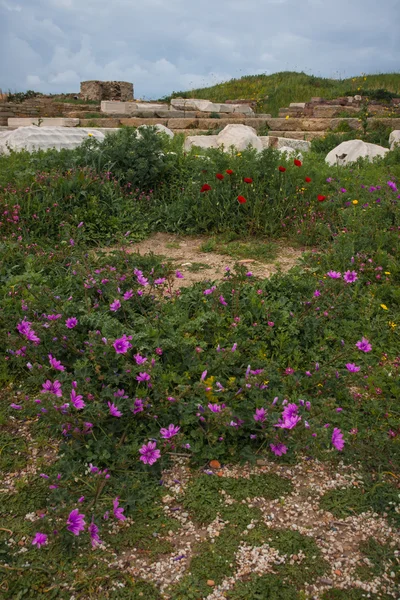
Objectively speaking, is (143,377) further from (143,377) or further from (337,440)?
(337,440)

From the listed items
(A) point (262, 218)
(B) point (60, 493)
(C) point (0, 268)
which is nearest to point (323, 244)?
(A) point (262, 218)

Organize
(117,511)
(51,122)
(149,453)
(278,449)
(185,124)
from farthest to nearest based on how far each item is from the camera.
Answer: (185,124), (51,122), (278,449), (149,453), (117,511)

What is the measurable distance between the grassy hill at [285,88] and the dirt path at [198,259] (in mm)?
17467

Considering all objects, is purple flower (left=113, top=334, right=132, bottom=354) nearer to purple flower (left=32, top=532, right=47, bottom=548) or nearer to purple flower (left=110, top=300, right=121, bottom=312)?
purple flower (left=110, top=300, right=121, bottom=312)

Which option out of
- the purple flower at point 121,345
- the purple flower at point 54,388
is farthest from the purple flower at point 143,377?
the purple flower at point 54,388

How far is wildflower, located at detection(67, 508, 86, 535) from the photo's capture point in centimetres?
217

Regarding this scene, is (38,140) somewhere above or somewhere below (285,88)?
below

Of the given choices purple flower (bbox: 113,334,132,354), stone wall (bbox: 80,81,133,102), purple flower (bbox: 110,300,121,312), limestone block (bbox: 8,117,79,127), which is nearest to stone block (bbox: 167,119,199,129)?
limestone block (bbox: 8,117,79,127)

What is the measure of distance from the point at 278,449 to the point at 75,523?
1.03m

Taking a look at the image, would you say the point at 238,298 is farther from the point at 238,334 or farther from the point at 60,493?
the point at 60,493

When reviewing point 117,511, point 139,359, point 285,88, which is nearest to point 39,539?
point 117,511

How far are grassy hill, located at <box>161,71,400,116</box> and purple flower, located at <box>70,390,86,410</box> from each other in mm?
20750

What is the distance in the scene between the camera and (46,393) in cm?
251

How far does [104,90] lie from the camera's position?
22.2 m
